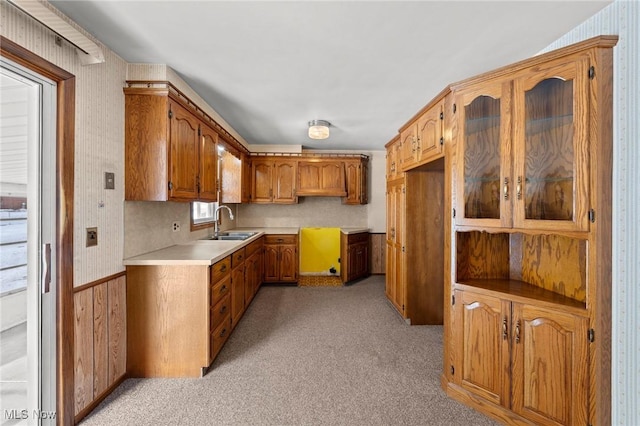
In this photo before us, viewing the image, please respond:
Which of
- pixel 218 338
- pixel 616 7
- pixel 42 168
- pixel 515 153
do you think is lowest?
pixel 218 338

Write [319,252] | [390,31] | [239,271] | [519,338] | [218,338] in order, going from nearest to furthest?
[519,338] → [390,31] → [218,338] → [239,271] → [319,252]

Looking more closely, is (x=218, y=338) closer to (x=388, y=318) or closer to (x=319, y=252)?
(x=388, y=318)

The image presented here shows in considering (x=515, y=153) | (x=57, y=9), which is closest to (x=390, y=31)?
(x=515, y=153)

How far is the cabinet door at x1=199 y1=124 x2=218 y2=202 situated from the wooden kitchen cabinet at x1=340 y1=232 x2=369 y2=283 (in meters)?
2.38

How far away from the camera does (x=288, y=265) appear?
4551 millimetres

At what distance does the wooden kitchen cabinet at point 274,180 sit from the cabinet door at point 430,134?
2775 millimetres

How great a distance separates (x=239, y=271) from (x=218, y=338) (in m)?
0.81

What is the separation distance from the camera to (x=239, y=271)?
3.07 meters

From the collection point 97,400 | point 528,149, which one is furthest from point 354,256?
point 97,400

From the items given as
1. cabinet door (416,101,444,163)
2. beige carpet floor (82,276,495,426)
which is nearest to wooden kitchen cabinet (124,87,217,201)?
beige carpet floor (82,276,495,426)

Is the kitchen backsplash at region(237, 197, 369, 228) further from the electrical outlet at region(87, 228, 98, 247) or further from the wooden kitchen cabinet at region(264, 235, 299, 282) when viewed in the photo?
the electrical outlet at region(87, 228, 98, 247)

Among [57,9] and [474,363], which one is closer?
[57,9]

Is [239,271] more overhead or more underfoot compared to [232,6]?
more underfoot

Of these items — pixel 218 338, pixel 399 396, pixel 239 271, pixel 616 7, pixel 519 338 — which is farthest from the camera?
pixel 239 271
